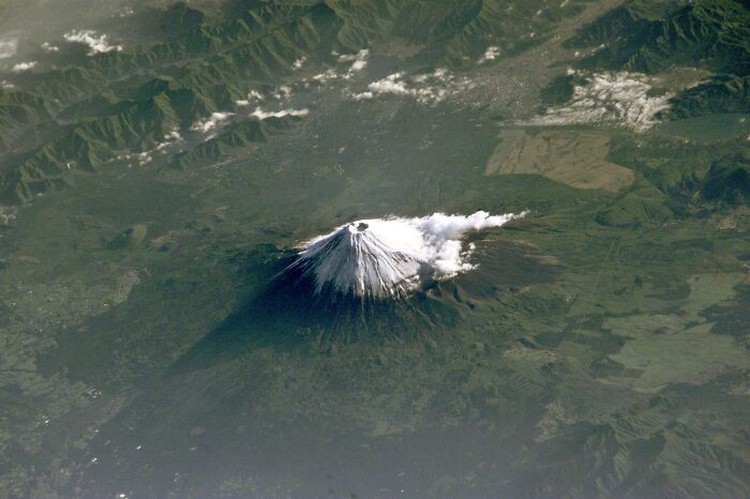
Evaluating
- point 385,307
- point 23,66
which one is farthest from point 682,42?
point 23,66

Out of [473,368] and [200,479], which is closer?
[200,479]

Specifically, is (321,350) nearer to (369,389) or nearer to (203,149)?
(369,389)

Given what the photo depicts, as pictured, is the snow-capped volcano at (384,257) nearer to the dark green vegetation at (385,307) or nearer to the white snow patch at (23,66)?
the dark green vegetation at (385,307)

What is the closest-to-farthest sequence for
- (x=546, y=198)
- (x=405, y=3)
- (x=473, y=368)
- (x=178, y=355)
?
(x=473, y=368) → (x=178, y=355) → (x=546, y=198) → (x=405, y=3)

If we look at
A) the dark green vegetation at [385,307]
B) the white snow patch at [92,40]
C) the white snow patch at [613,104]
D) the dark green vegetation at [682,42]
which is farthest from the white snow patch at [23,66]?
the dark green vegetation at [682,42]

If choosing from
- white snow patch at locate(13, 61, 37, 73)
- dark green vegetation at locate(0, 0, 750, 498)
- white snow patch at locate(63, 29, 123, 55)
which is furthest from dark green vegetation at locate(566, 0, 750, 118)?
white snow patch at locate(13, 61, 37, 73)

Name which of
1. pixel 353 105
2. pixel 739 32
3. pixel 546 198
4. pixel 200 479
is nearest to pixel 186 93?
pixel 353 105
